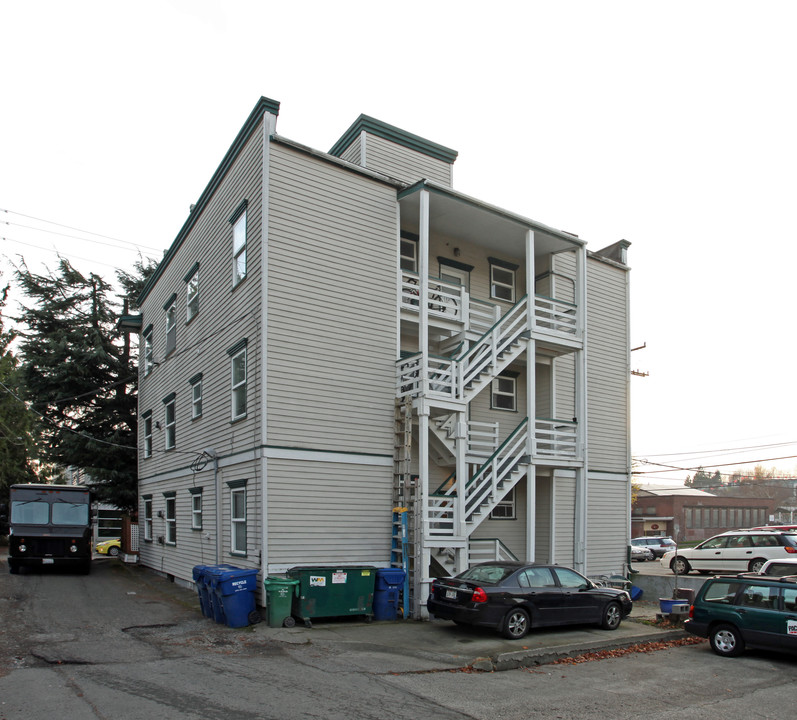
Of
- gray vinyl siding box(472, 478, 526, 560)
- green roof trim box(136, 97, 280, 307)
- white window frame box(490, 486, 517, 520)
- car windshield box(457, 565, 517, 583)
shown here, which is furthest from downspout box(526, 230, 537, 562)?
green roof trim box(136, 97, 280, 307)

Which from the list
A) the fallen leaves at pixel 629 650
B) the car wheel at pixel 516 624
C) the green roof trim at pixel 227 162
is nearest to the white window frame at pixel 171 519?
the green roof trim at pixel 227 162

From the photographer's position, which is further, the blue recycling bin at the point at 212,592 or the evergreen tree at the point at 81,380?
the evergreen tree at the point at 81,380

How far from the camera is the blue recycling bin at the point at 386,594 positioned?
46.6 ft

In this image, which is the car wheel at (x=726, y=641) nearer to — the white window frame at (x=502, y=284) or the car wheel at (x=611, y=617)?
the car wheel at (x=611, y=617)

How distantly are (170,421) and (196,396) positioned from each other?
12.5ft

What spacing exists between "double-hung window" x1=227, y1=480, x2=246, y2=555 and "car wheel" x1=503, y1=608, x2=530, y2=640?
5.93 metres

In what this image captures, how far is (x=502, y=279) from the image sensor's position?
21062mm

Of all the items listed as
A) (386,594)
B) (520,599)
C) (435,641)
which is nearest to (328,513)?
(386,594)

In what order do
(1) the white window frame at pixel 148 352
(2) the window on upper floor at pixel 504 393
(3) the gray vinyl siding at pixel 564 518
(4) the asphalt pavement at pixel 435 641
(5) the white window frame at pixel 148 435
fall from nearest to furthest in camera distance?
(4) the asphalt pavement at pixel 435 641 → (3) the gray vinyl siding at pixel 564 518 → (2) the window on upper floor at pixel 504 393 → (5) the white window frame at pixel 148 435 → (1) the white window frame at pixel 148 352

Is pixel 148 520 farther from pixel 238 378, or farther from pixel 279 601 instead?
pixel 279 601

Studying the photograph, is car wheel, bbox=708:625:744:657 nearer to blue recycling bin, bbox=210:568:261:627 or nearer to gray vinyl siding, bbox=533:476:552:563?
gray vinyl siding, bbox=533:476:552:563

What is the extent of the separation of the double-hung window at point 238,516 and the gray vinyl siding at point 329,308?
2.00m

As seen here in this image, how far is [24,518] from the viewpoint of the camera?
2209 cm

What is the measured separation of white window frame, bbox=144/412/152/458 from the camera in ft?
86.2
